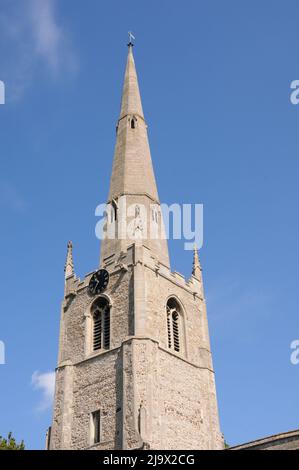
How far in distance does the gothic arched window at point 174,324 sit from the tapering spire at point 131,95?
1504 cm

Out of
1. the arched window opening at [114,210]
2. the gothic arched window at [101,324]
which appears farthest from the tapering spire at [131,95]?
the gothic arched window at [101,324]

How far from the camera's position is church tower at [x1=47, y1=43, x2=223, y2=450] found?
97.6ft

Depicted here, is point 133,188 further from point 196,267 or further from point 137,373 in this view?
point 137,373

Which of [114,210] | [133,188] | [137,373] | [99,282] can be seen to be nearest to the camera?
[137,373]

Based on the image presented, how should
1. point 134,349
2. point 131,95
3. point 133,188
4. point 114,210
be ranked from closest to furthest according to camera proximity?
point 134,349, point 114,210, point 133,188, point 131,95

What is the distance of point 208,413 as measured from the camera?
3288 cm

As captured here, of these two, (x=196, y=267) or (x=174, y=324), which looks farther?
(x=196, y=267)

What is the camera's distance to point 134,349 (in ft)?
99.9

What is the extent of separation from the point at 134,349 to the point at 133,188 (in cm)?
1207

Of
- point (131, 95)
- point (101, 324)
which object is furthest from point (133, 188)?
point (101, 324)

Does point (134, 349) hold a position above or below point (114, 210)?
below

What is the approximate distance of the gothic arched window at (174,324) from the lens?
33.6 meters
